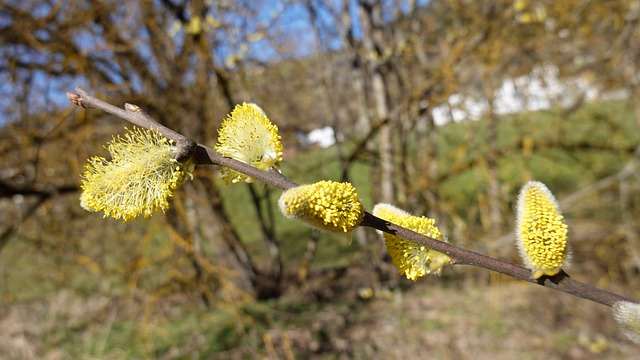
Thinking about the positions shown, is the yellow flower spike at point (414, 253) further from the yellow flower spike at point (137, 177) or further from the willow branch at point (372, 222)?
the yellow flower spike at point (137, 177)

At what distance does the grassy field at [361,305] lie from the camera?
3.88 m

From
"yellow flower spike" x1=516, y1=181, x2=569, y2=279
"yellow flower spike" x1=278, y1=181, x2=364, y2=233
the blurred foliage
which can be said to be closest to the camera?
"yellow flower spike" x1=278, y1=181, x2=364, y2=233

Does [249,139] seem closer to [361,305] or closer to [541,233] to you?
[541,233]

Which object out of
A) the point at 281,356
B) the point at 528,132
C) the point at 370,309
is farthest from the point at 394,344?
the point at 528,132

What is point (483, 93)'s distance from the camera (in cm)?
444

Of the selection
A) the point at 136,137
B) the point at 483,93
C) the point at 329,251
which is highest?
the point at 483,93

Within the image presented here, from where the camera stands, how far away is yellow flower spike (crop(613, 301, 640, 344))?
2.15ft

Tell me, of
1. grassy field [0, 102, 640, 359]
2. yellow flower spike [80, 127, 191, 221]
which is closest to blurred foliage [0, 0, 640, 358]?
grassy field [0, 102, 640, 359]

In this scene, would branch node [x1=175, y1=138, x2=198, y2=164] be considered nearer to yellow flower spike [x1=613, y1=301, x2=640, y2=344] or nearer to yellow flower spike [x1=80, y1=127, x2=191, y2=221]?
yellow flower spike [x1=80, y1=127, x2=191, y2=221]

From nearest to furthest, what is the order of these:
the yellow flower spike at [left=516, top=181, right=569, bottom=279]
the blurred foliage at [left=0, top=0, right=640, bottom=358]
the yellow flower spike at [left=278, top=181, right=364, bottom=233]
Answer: the yellow flower spike at [left=278, top=181, right=364, bottom=233], the yellow flower spike at [left=516, top=181, right=569, bottom=279], the blurred foliage at [left=0, top=0, right=640, bottom=358]

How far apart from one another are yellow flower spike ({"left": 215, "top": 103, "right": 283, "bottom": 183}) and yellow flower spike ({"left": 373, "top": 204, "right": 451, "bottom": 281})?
0.21 m

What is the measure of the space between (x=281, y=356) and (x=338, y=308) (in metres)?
1.11

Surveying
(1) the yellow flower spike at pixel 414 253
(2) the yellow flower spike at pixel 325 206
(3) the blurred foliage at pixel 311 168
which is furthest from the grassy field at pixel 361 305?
(2) the yellow flower spike at pixel 325 206

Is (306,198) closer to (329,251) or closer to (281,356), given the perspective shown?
(281,356)
